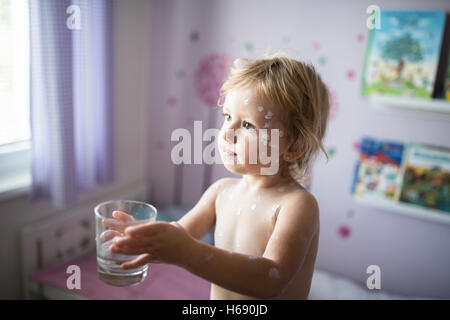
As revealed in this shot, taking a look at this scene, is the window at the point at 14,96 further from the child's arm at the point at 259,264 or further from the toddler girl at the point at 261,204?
the child's arm at the point at 259,264

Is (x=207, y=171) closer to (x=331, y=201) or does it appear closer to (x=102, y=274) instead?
(x=331, y=201)

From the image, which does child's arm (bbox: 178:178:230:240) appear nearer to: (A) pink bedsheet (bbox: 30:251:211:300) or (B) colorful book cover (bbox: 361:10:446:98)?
(A) pink bedsheet (bbox: 30:251:211:300)

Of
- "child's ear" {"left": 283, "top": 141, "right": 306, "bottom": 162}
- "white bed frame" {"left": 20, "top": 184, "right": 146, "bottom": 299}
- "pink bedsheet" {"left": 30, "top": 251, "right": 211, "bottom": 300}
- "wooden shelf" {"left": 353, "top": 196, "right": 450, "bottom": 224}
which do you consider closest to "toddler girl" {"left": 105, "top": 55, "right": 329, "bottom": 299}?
"child's ear" {"left": 283, "top": 141, "right": 306, "bottom": 162}

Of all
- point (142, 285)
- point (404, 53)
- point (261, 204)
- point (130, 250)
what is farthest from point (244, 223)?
point (404, 53)

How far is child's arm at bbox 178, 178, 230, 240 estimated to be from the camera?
764 millimetres

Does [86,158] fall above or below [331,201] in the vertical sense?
above

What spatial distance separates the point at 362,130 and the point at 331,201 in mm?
331

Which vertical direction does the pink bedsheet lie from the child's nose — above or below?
below

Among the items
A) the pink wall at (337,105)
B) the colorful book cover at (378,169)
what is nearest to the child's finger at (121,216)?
the pink wall at (337,105)

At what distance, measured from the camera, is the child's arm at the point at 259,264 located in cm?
54

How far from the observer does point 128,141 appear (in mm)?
1879

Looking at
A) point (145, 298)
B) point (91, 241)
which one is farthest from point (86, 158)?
point (145, 298)

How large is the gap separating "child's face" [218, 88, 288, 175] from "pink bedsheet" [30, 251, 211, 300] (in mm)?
803

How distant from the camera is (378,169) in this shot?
1.59 metres
